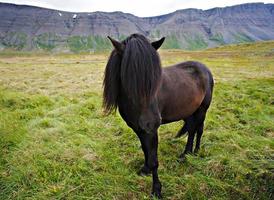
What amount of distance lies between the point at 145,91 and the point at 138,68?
317 millimetres

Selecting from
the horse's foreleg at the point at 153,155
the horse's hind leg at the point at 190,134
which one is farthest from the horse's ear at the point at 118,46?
the horse's hind leg at the point at 190,134

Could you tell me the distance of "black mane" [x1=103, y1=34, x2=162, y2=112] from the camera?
3254 millimetres

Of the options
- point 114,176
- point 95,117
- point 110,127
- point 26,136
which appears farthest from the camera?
point 95,117

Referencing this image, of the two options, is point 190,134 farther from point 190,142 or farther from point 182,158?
point 182,158

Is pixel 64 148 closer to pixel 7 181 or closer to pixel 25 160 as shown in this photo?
pixel 25 160

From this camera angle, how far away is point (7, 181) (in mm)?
3928

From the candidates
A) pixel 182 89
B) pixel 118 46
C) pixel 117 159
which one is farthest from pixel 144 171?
pixel 118 46

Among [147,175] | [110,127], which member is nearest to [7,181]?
[147,175]

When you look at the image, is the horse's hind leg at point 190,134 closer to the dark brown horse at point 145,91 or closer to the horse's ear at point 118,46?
the dark brown horse at point 145,91

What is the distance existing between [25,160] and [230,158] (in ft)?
11.9

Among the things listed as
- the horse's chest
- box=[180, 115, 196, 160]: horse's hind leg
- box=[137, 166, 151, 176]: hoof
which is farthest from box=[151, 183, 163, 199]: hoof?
box=[180, 115, 196, 160]: horse's hind leg

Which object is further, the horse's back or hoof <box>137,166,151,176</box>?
hoof <box>137,166,151,176</box>

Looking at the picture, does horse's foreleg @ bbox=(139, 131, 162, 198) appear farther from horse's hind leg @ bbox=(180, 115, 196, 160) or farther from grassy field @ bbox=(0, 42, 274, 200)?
horse's hind leg @ bbox=(180, 115, 196, 160)

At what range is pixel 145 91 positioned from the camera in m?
3.33
